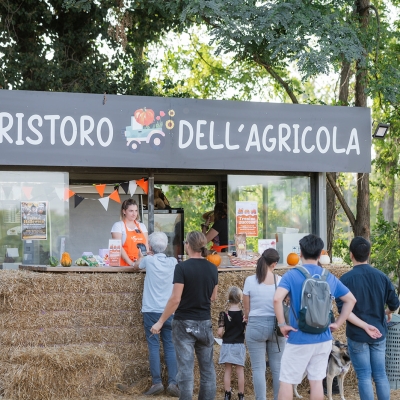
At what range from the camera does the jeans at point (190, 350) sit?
5.52 m

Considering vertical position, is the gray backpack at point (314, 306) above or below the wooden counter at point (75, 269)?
below

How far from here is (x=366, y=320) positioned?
555 centimetres

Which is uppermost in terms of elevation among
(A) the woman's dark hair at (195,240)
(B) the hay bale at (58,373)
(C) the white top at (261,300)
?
(A) the woman's dark hair at (195,240)

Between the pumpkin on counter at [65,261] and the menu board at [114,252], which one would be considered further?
the menu board at [114,252]

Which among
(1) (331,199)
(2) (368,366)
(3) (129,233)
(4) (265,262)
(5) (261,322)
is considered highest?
(1) (331,199)

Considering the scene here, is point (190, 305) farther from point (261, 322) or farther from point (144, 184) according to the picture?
point (144, 184)

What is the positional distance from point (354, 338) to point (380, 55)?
8.53 meters

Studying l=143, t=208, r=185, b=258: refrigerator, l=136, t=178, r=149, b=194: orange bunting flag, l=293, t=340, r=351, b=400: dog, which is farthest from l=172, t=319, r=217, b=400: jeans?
l=143, t=208, r=185, b=258: refrigerator

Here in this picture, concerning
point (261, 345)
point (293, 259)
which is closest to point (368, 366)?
point (261, 345)

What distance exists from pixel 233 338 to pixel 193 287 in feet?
4.23

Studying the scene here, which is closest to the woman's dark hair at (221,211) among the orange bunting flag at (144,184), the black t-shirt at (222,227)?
the black t-shirt at (222,227)

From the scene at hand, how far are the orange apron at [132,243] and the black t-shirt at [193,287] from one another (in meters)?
2.26

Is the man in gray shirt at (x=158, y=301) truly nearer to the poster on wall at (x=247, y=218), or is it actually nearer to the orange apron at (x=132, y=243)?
the orange apron at (x=132, y=243)

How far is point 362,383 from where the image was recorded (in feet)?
18.1
